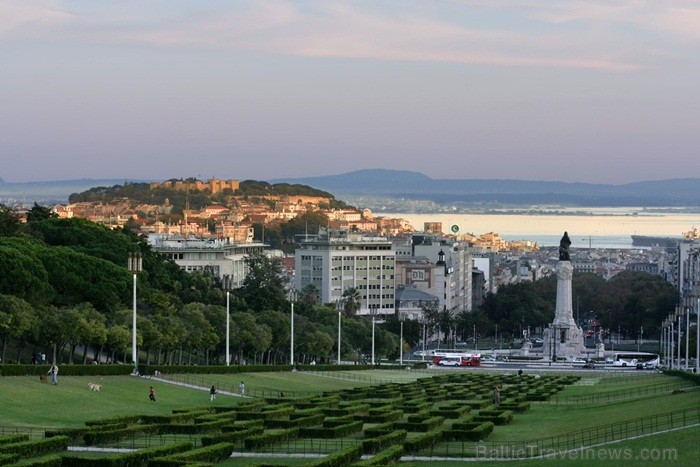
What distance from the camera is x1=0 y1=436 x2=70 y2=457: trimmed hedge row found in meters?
45.6

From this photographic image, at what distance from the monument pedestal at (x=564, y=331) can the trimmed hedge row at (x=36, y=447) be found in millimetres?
111474

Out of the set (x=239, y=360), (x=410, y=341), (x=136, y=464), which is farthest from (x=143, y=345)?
(x=410, y=341)

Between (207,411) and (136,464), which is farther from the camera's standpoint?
(207,411)

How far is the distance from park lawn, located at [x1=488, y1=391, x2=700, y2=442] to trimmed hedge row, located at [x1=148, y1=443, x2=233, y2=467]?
10.2 m

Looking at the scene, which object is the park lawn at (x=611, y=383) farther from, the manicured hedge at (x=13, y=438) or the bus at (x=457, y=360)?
the manicured hedge at (x=13, y=438)

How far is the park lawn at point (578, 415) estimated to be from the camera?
5781 centimetres

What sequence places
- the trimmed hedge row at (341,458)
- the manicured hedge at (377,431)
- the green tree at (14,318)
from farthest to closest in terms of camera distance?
the green tree at (14,318) → the manicured hedge at (377,431) → the trimmed hedge row at (341,458)

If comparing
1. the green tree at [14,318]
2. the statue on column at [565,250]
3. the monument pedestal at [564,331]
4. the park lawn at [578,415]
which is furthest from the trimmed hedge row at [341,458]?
the statue on column at [565,250]

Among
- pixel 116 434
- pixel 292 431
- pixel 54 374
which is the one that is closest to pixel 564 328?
pixel 54 374

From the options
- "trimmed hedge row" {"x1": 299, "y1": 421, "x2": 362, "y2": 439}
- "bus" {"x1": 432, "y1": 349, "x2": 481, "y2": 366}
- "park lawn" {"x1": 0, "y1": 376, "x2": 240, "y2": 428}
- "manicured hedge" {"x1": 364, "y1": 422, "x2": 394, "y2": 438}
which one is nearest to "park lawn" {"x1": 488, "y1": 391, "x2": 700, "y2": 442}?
"manicured hedge" {"x1": 364, "y1": 422, "x2": 394, "y2": 438}

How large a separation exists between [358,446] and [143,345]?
42.4 metres

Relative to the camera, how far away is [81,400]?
208ft

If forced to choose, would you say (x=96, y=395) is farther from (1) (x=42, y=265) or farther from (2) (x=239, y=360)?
(2) (x=239, y=360)

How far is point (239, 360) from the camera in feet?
348
